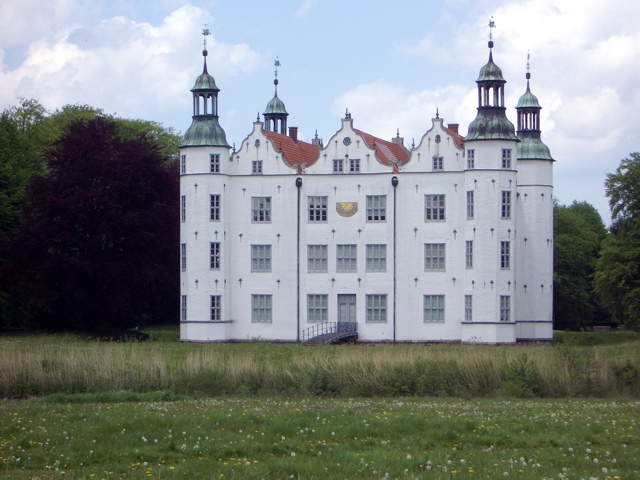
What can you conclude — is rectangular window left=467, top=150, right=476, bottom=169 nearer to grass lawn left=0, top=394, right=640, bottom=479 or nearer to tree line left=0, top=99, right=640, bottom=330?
tree line left=0, top=99, right=640, bottom=330

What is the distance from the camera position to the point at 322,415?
1653 cm

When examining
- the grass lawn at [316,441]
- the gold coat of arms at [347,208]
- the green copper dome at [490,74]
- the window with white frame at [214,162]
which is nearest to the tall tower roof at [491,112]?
the green copper dome at [490,74]

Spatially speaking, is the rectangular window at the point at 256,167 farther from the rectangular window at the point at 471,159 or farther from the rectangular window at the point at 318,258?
the rectangular window at the point at 471,159

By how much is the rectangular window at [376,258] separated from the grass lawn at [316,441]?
1267 inches

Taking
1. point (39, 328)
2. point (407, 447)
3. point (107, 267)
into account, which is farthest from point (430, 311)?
point (407, 447)

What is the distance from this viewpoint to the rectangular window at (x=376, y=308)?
166ft

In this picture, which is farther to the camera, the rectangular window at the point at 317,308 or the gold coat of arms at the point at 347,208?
the rectangular window at the point at 317,308

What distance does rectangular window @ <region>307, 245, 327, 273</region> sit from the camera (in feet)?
168

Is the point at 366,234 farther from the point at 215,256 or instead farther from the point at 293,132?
the point at 293,132

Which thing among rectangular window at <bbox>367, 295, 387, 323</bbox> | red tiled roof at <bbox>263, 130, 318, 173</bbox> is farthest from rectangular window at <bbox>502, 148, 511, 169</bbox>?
red tiled roof at <bbox>263, 130, 318, 173</bbox>

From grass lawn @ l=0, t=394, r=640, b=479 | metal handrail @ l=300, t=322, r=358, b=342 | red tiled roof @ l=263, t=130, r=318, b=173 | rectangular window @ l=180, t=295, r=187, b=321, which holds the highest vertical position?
red tiled roof @ l=263, t=130, r=318, b=173

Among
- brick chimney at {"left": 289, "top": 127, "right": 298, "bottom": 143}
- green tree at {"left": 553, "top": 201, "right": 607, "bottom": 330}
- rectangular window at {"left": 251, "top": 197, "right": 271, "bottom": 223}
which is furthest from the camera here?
green tree at {"left": 553, "top": 201, "right": 607, "bottom": 330}

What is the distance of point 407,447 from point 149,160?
42747 millimetres

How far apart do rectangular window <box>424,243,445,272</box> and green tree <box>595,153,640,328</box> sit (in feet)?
44.1
